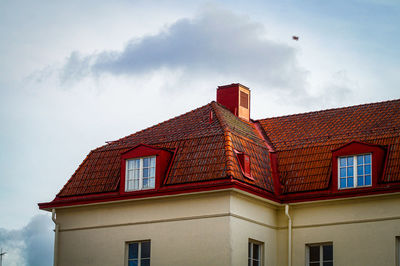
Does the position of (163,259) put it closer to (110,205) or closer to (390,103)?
(110,205)

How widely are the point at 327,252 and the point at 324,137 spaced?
5.32 metres

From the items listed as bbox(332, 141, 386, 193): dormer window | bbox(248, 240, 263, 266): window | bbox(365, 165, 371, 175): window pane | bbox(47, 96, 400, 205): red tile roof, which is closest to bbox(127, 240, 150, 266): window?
bbox(47, 96, 400, 205): red tile roof

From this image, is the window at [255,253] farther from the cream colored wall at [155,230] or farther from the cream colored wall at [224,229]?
the cream colored wall at [155,230]

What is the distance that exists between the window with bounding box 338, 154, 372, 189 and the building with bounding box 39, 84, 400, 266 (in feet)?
0.15

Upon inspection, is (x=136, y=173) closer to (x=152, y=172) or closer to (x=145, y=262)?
(x=152, y=172)

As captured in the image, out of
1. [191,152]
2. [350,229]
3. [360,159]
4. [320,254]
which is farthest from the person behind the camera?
[191,152]

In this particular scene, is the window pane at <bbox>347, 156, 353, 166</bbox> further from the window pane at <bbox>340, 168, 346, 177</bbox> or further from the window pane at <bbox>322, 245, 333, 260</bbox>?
the window pane at <bbox>322, 245, 333, 260</bbox>

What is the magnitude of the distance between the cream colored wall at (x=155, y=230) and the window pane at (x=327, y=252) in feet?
15.1

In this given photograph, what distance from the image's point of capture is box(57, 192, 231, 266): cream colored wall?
32.2 m

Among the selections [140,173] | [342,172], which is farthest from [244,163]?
[140,173]

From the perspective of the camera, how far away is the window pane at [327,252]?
33594 millimetres

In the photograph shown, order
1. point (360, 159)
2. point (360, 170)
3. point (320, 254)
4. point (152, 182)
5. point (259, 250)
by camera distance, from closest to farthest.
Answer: point (360, 170)
point (360, 159)
point (320, 254)
point (259, 250)
point (152, 182)

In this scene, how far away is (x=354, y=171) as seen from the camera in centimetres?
3334

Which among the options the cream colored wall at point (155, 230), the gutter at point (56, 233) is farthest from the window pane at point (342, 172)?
the gutter at point (56, 233)
